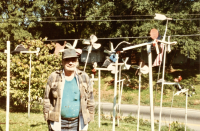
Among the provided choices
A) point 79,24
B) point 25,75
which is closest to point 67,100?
point 25,75

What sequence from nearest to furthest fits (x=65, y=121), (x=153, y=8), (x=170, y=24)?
(x=65, y=121) → (x=170, y=24) → (x=153, y=8)

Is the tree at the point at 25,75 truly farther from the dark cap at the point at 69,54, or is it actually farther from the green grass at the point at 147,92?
the green grass at the point at 147,92

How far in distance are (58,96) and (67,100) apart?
149 mm

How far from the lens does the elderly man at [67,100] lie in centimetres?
332

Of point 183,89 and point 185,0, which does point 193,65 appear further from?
point 183,89

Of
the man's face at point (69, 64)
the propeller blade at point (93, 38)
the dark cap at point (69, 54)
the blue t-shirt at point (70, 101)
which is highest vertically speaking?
the propeller blade at point (93, 38)

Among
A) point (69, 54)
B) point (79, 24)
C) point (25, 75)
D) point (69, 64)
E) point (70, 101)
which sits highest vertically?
point (79, 24)

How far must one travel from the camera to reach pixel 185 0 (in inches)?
672

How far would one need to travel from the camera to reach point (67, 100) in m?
3.35

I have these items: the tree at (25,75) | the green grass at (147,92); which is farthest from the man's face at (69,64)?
the green grass at (147,92)

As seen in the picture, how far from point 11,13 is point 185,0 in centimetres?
1467

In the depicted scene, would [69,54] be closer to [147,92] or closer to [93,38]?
[93,38]

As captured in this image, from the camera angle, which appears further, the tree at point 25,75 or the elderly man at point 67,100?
the tree at point 25,75

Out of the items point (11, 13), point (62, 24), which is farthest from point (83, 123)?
point (62, 24)
